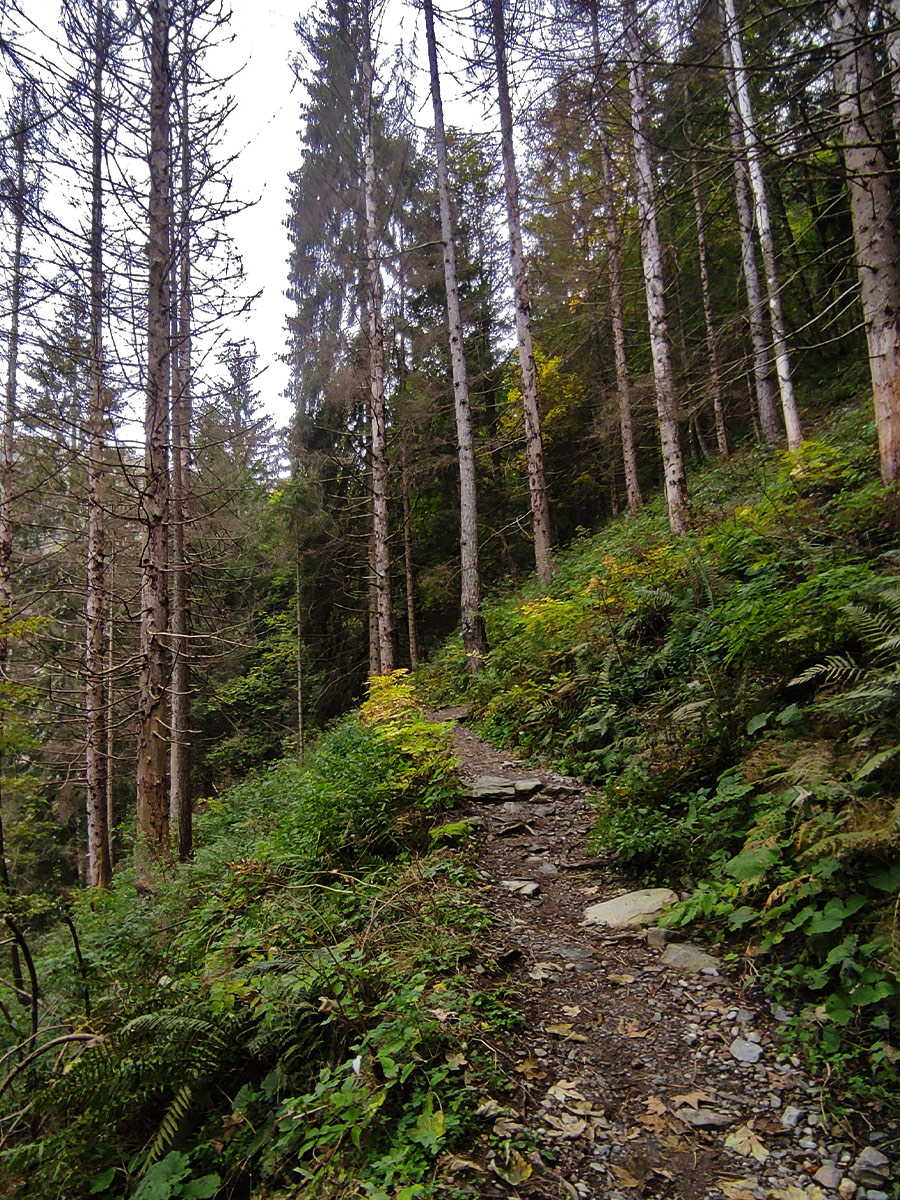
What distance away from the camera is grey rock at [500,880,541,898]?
4258 millimetres

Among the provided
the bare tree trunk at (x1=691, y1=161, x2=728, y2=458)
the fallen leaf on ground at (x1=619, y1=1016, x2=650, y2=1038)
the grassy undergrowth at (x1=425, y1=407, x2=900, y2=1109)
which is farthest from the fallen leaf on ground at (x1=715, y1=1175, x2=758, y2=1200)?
the bare tree trunk at (x1=691, y1=161, x2=728, y2=458)

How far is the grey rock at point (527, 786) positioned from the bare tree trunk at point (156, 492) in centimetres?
410

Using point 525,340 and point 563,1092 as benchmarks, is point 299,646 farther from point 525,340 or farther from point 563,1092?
point 563,1092

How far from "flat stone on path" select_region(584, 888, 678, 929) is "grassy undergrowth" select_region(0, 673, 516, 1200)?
81 centimetres

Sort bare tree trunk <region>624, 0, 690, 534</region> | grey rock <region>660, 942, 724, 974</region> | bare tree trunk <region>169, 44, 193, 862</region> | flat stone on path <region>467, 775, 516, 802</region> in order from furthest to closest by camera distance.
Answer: bare tree trunk <region>624, 0, 690, 534</region> → bare tree trunk <region>169, 44, 193, 862</region> → flat stone on path <region>467, 775, 516, 802</region> → grey rock <region>660, 942, 724, 974</region>

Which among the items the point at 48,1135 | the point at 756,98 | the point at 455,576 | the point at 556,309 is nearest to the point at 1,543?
the point at 455,576

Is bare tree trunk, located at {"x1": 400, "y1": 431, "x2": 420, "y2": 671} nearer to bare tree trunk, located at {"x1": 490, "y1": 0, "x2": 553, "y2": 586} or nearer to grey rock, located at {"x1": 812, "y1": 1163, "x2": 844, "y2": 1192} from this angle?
bare tree trunk, located at {"x1": 490, "y1": 0, "x2": 553, "y2": 586}

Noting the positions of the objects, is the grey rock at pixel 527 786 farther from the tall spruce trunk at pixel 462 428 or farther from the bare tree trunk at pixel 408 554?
the bare tree trunk at pixel 408 554

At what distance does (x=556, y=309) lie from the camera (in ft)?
67.6

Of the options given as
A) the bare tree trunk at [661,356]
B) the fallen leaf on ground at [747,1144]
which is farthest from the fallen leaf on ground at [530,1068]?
the bare tree trunk at [661,356]

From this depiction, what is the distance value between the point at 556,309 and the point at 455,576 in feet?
34.3

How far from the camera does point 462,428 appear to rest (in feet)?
41.3

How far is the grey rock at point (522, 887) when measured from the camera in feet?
14.0

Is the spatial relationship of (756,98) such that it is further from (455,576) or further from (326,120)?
(455,576)
